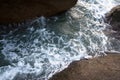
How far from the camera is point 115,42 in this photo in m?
5.61

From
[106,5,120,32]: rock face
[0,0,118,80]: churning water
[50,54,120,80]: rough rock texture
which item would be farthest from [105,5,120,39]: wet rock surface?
[50,54,120,80]: rough rock texture

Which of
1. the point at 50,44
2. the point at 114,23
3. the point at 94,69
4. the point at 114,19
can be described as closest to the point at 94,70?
the point at 94,69

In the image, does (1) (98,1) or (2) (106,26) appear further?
(1) (98,1)

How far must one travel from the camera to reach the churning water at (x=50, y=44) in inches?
178

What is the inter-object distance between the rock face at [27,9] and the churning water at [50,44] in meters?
0.23

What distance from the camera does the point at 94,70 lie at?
4543mm

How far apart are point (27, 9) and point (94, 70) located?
2252 millimetres

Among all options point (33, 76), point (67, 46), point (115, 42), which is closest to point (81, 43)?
point (67, 46)

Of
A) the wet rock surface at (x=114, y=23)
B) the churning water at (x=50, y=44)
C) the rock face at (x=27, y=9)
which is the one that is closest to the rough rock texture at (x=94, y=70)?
the churning water at (x=50, y=44)

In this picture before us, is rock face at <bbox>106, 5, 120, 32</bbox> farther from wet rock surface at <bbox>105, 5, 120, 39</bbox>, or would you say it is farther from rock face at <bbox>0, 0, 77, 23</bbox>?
rock face at <bbox>0, 0, 77, 23</bbox>

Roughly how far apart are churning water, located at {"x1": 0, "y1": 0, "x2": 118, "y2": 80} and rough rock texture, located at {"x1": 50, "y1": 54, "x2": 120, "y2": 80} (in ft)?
0.60

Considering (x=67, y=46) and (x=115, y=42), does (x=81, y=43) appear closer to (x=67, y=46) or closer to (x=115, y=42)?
(x=67, y=46)

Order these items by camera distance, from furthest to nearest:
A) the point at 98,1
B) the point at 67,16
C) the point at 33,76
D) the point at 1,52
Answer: the point at 98,1 → the point at 67,16 → the point at 1,52 → the point at 33,76

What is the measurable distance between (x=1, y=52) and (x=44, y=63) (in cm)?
98
